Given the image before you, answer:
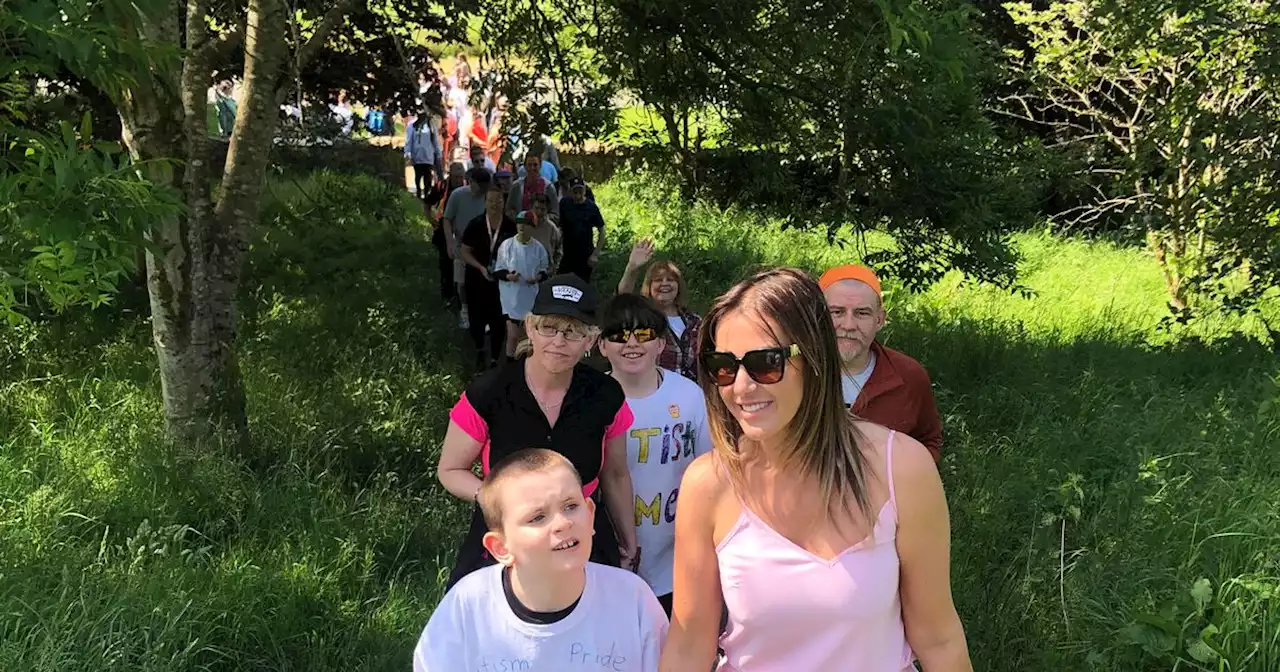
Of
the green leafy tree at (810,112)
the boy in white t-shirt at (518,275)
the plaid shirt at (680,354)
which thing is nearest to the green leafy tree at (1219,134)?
the green leafy tree at (810,112)

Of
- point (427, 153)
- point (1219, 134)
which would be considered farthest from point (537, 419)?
point (427, 153)

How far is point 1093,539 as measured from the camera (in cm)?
422

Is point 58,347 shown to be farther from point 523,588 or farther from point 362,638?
point 523,588

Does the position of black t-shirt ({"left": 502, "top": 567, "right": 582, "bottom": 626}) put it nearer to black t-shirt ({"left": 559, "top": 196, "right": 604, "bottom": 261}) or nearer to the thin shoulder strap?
the thin shoulder strap

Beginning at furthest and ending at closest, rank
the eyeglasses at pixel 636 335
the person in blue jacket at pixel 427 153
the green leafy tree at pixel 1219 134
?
the person in blue jacket at pixel 427 153 → the green leafy tree at pixel 1219 134 → the eyeglasses at pixel 636 335

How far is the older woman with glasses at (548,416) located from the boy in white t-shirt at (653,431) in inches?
4.9

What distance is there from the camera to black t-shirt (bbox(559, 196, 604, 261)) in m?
8.70

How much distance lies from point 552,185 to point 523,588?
7994 mm

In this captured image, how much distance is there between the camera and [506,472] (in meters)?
1.86

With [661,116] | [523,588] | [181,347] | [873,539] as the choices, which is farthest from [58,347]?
[873,539]

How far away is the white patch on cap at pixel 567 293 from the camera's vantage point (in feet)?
8.66

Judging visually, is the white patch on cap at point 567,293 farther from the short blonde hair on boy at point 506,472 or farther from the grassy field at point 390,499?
the grassy field at point 390,499

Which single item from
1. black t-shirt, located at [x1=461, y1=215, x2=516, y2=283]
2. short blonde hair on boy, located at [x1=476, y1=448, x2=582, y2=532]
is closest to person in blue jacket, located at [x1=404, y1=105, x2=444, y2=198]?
black t-shirt, located at [x1=461, y1=215, x2=516, y2=283]

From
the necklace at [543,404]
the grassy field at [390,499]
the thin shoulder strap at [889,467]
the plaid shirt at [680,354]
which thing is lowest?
the grassy field at [390,499]
